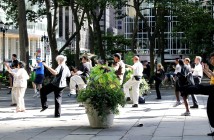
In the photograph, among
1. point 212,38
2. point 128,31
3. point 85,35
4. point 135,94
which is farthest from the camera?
point 85,35

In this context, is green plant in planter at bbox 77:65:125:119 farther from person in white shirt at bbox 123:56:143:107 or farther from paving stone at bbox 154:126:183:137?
person in white shirt at bbox 123:56:143:107

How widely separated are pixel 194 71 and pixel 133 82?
92.4 inches

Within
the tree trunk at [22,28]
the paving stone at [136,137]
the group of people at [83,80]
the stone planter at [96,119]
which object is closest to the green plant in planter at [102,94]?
the stone planter at [96,119]

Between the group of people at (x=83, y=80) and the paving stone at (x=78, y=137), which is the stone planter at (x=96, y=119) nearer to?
the paving stone at (x=78, y=137)

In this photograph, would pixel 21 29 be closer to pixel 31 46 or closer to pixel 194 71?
pixel 194 71

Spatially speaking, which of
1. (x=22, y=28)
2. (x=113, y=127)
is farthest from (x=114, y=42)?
(x=113, y=127)

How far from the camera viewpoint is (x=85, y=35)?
13462 centimetres

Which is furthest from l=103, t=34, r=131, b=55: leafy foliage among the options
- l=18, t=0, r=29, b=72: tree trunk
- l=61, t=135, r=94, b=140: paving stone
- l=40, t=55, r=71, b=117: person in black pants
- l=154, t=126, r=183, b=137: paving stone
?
l=61, t=135, r=94, b=140: paving stone

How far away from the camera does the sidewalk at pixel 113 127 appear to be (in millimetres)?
11219

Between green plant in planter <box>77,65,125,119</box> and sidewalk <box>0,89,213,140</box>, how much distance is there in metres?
0.53

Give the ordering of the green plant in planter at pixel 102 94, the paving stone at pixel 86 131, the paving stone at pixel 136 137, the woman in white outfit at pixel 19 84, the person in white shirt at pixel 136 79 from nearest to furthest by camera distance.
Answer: the paving stone at pixel 136 137 < the paving stone at pixel 86 131 < the green plant in planter at pixel 102 94 < the woman in white outfit at pixel 19 84 < the person in white shirt at pixel 136 79

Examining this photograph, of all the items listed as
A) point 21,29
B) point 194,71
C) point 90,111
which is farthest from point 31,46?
point 90,111

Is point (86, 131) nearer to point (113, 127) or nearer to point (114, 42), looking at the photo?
point (113, 127)

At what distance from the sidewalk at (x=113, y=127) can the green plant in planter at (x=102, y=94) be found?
533 mm
